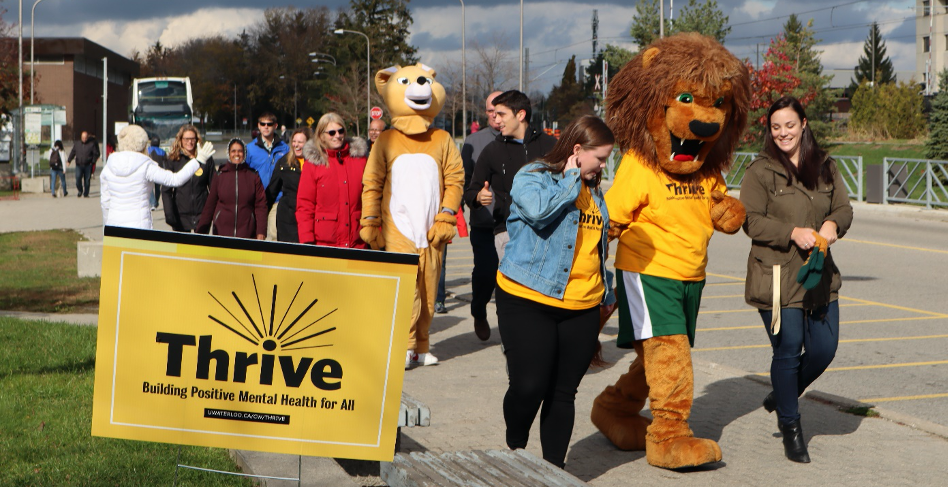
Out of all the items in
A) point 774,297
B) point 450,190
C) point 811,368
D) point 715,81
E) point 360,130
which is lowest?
point 811,368

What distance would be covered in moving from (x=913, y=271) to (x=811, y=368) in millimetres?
8668

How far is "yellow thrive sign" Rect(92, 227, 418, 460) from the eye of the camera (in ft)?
12.0

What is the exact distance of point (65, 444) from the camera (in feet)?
16.2

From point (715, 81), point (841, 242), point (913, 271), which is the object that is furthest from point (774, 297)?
point (841, 242)

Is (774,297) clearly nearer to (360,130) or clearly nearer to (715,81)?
(715,81)

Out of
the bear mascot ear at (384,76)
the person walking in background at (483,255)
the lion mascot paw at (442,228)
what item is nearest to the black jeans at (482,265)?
the person walking in background at (483,255)

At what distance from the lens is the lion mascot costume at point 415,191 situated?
22.9 feet

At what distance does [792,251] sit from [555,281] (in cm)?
145

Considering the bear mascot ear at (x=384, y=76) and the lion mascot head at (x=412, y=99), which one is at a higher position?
the bear mascot ear at (x=384, y=76)

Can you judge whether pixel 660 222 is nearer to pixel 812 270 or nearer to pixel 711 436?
pixel 812 270

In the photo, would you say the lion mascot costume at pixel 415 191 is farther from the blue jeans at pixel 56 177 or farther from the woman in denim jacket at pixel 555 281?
the blue jeans at pixel 56 177

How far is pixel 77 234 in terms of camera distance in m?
17.4

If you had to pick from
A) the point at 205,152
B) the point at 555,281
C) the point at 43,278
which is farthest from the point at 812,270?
the point at 43,278

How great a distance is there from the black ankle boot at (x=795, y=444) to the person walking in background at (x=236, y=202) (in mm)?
5617
